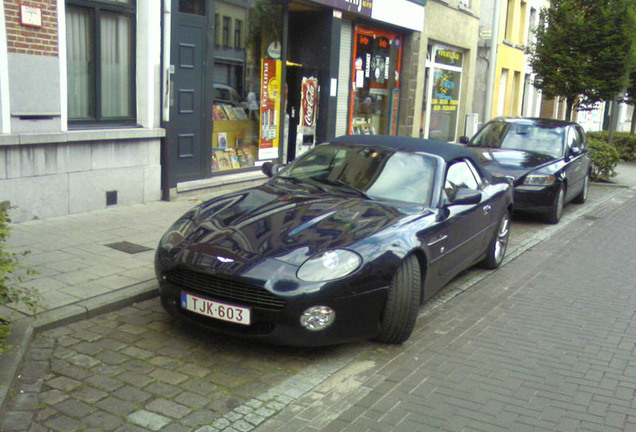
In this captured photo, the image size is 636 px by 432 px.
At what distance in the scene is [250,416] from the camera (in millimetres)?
3764

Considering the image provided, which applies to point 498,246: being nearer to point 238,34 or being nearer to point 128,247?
point 128,247

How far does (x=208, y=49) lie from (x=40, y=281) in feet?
20.0

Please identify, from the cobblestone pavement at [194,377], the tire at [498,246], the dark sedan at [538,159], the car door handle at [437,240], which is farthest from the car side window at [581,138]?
the cobblestone pavement at [194,377]

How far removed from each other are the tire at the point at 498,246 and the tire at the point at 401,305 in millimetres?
2608

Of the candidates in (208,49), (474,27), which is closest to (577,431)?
(208,49)

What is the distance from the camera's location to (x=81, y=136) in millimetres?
8445

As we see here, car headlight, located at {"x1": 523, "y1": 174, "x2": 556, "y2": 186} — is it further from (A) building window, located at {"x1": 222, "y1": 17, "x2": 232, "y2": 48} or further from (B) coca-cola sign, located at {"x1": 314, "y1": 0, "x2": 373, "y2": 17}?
(B) coca-cola sign, located at {"x1": 314, "y1": 0, "x2": 373, "y2": 17}

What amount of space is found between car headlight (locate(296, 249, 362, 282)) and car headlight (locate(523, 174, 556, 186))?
677 centimetres

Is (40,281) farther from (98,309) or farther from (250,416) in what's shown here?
(250,416)

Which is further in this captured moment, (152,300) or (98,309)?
(152,300)

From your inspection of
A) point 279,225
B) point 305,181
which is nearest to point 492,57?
point 305,181

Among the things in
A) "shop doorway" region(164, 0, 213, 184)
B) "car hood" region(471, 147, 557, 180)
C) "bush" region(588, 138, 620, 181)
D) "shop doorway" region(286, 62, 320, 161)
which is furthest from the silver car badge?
"bush" region(588, 138, 620, 181)

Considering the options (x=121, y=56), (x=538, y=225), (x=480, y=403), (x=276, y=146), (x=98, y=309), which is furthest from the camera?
(x=276, y=146)

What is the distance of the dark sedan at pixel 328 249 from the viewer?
4.41 m
